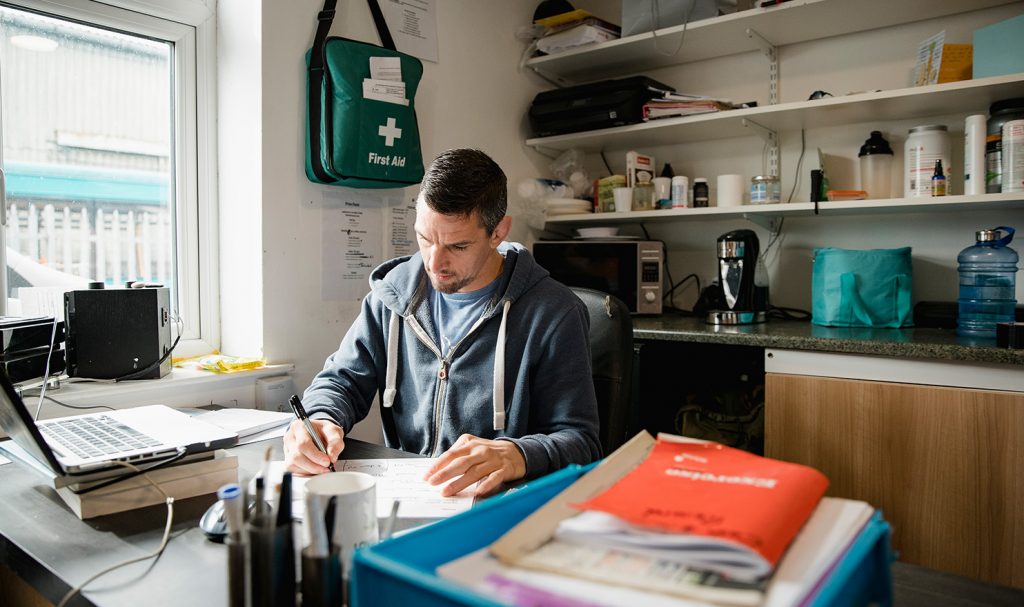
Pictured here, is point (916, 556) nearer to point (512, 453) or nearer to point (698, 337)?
point (698, 337)

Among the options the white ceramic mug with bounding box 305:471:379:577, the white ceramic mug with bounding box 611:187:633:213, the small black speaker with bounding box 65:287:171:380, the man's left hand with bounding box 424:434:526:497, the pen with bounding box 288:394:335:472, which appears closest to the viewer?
the white ceramic mug with bounding box 305:471:379:577

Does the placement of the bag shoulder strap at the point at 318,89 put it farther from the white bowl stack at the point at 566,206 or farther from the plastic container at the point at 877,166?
the plastic container at the point at 877,166

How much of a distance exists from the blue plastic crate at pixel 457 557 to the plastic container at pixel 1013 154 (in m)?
1.85

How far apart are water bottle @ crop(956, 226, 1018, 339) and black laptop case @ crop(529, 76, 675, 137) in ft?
3.99

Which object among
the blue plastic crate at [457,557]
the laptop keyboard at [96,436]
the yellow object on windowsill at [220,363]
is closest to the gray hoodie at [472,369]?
the laptop keyboard at [96,436]

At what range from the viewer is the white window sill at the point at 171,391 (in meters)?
1.58

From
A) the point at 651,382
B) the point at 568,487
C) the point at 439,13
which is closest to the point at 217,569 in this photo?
the point at 568,487

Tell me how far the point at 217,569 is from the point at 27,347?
101 centimetres

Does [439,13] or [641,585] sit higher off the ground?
[439,13]

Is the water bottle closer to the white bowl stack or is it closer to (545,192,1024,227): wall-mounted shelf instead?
(545,192,1024,227): wall-mounted shelf

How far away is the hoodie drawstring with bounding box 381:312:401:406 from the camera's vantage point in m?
1.51

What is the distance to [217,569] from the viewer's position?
0.78 m

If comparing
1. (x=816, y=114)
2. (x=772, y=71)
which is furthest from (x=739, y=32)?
(x=816, y=114)

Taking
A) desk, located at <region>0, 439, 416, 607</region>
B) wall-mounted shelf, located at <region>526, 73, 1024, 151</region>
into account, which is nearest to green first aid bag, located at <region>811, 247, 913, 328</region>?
wall-mounted shelf, located at <region>526, 73, 1024, 151</region>
